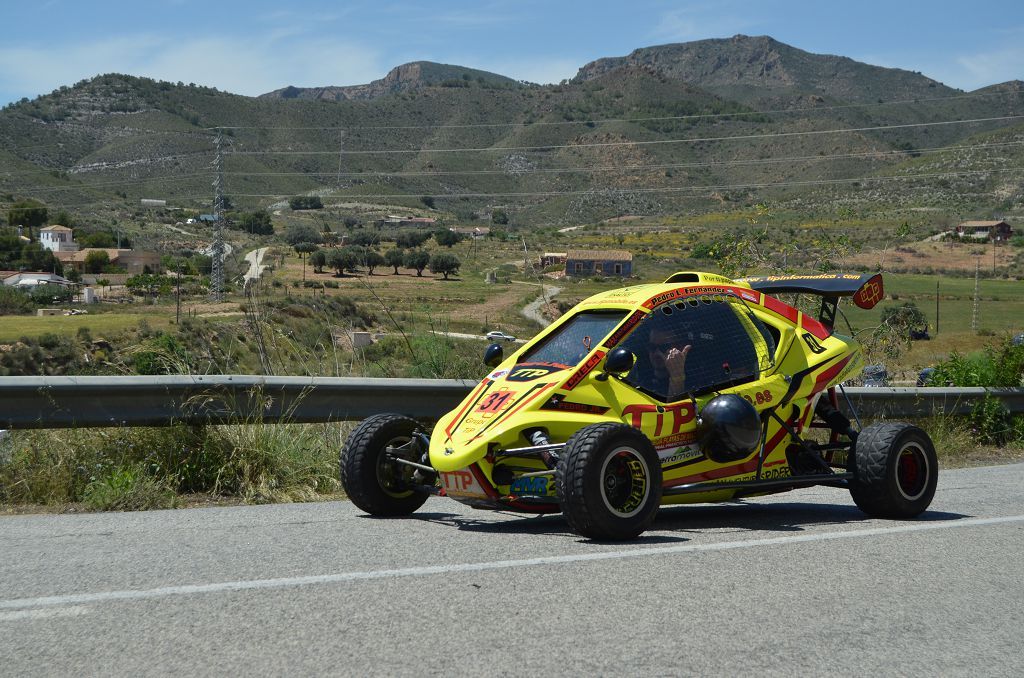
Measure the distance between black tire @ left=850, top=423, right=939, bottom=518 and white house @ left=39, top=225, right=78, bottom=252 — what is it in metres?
63.4

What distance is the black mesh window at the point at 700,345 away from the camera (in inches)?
302

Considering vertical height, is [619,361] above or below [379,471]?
above

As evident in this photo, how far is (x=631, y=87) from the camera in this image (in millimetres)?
190250

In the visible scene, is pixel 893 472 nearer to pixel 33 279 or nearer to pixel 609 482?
pixel 609 482

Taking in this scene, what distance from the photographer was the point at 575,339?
790 cm

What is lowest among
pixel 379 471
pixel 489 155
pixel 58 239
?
pixel 379 471

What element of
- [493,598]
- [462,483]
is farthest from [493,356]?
[493,598]

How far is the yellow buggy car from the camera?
6.82 m

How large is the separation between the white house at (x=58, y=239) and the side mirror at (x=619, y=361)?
6339 cm

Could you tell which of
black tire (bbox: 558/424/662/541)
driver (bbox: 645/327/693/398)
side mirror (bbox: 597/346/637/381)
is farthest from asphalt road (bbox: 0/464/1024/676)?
side mirror (bbox: 597/346/637/381)

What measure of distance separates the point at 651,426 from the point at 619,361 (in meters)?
0.59

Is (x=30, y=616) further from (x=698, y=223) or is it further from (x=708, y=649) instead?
(x=698, y=223)

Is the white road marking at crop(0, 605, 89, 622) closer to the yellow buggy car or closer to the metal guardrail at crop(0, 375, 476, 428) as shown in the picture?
the yellow buggy car

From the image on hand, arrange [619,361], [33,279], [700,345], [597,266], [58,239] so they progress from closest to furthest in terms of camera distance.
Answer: [619,361]
[700,345]
[597,266]
[33,279]
[58,239]
